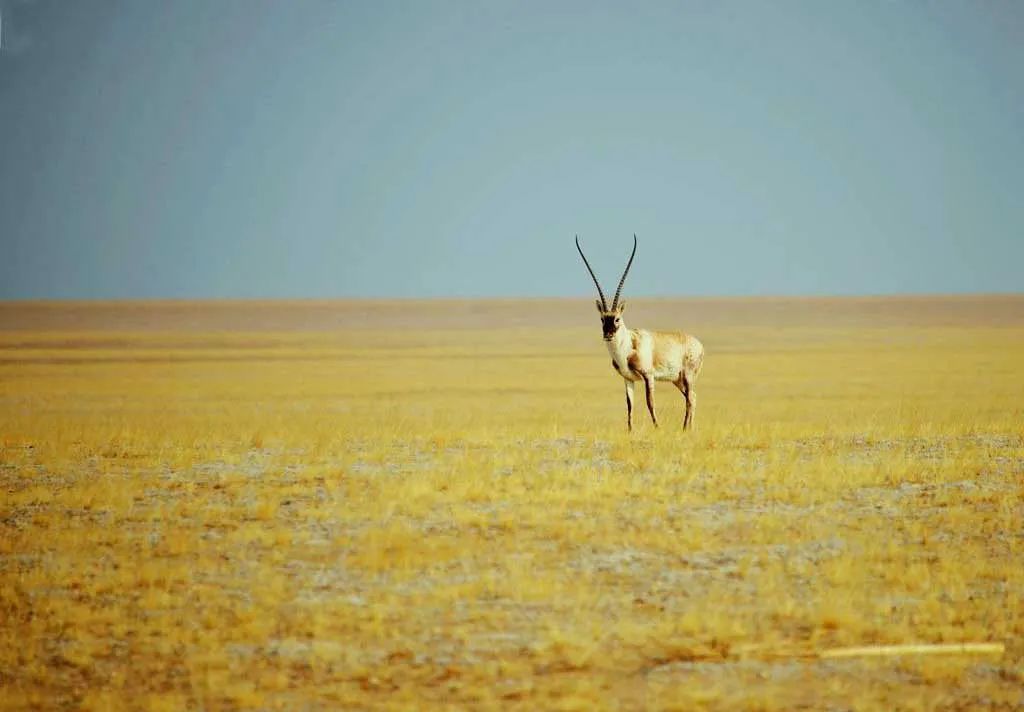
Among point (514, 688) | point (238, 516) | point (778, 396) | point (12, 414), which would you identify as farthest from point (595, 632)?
point (778, 396)

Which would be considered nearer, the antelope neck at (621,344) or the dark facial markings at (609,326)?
the dark facial markings at (609,326)

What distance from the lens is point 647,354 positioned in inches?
770

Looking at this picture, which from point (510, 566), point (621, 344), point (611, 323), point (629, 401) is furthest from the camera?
point (629, 401)

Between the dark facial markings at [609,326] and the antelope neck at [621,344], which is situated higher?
the dark facial markings at [609,326]

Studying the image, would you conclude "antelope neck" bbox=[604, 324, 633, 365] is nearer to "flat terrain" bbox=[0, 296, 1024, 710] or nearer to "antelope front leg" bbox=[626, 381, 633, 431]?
"antelope front leg" bbox=[626, 381, 633, 431]

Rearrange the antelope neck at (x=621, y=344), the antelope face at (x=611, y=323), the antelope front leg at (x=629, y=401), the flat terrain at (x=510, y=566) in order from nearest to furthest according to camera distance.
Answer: the flat terrain at (x=510, y=566) → the antelope face at (x=611, y=323) → the antelope neck at (x=621, y=344) → the antelope front leg at (x=629, y=401)

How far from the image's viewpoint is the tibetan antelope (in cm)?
1891

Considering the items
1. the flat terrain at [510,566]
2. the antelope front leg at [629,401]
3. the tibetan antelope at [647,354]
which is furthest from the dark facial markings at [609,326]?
the flat terrain at [510,566]

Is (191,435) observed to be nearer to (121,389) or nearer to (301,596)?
(301,596)

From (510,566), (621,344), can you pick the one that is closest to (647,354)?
(621,344)

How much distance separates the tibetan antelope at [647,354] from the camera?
62.0ft

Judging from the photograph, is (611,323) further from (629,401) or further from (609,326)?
(629,401)

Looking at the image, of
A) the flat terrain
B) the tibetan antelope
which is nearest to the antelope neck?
the tibetan antelope

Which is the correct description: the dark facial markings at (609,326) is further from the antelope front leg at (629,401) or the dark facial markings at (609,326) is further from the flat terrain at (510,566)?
the flat terrain at (510,566)
